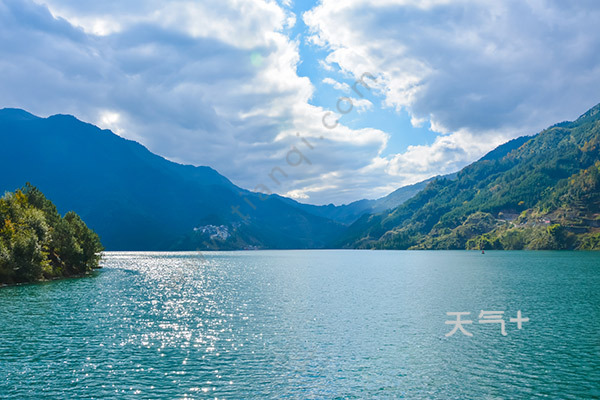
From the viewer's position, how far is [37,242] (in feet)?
406

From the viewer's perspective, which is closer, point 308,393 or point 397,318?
point 308,393

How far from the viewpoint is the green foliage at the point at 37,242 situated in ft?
381

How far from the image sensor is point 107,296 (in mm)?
105562

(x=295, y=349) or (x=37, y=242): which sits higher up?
(x=37, y=242)

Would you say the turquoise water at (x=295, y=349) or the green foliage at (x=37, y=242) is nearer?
the turquoise water at (x=295, y=349)

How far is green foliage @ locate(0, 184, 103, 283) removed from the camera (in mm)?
116250

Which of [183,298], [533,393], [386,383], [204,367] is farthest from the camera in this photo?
[183,298]

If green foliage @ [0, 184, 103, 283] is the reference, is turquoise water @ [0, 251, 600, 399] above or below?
below

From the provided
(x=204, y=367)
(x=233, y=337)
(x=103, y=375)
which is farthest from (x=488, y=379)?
(x=103, y=375)

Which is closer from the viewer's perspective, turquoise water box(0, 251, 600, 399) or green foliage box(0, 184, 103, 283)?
turquoise water box(0, 251, 600, 399)

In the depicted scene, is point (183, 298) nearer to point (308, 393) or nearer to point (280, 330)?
point (280, 330)

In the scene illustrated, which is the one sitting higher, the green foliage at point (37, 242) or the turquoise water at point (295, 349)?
the green foliage at point (37, 242)

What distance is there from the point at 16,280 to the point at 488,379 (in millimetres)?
139108

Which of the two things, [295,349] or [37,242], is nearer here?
[295,349]
